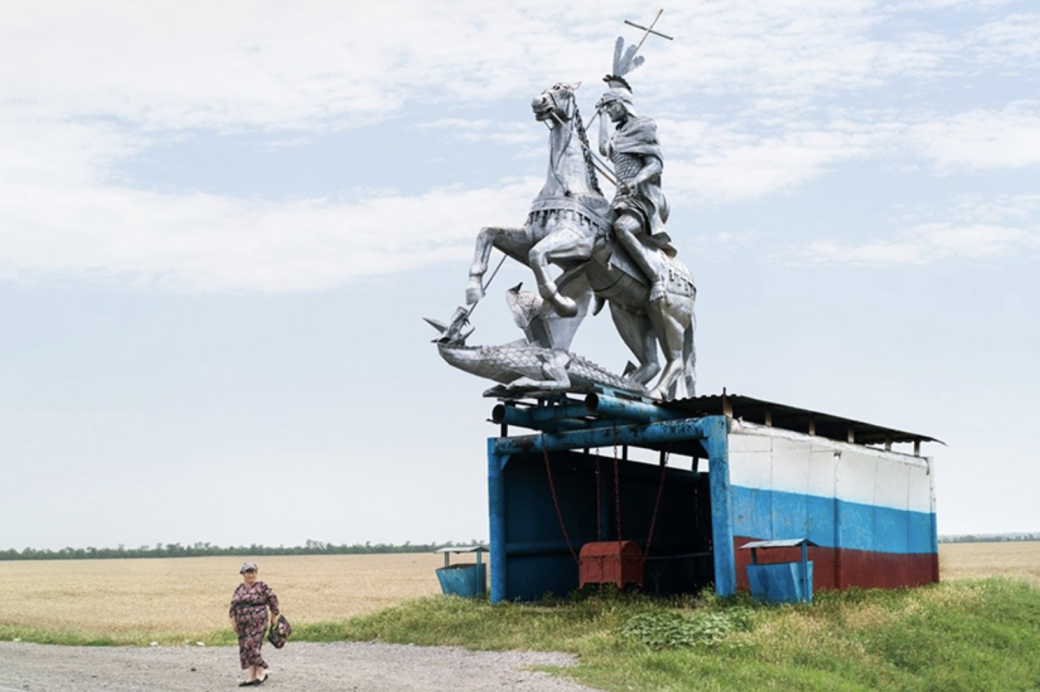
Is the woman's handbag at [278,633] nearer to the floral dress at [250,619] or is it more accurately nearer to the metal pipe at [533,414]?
the floral dress at [250,619]

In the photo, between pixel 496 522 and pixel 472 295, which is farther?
pixel 496 522

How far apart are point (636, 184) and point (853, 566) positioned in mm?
6837

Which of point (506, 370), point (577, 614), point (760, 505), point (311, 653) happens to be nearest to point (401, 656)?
point (311, 653)

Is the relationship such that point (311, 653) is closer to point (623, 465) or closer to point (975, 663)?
point (623, 465)

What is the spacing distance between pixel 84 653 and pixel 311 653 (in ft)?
10.7

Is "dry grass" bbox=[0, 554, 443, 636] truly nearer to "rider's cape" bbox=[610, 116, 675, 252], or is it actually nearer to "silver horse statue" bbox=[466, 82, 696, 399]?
"silver horse statue" bbox=[466, 82, 696, 399]

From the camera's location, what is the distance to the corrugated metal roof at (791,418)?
739 inches

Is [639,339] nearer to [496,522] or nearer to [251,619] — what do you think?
[496,522]

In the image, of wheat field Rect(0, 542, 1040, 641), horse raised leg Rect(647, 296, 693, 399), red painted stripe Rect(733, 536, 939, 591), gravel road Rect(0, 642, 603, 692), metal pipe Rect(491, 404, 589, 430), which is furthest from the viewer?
wheat field Rect(0, 542, 1040, 641)

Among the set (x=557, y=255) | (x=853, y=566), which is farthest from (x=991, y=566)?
(x=557, y=255)

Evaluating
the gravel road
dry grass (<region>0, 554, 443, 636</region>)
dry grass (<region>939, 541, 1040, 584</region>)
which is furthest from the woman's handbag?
dry grass (<region>939, 541, 1040, 584</region>)

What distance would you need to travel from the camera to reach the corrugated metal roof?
1877 cm

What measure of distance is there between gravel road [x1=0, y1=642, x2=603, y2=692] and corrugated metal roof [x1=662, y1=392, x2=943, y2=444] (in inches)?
173

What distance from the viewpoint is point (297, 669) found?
1599 centimetres
